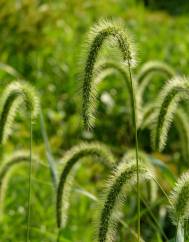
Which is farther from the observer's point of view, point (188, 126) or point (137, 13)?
point (137, 13)

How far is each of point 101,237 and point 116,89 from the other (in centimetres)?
553

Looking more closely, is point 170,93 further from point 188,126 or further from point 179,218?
point 188,126

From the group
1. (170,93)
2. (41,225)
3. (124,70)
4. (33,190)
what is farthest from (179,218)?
(33,190)

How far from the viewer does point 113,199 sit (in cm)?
199

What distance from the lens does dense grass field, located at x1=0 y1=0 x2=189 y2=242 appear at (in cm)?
241

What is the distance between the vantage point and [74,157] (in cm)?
245

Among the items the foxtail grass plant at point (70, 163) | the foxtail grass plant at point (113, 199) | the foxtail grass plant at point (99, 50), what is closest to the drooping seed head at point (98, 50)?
the foxtail grass plant at point (99, 50)

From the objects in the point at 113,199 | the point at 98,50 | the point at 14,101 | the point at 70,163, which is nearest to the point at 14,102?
the point at 14,101

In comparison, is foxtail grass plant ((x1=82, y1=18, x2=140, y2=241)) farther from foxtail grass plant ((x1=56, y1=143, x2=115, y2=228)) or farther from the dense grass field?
foxtail grass plant ((x1=56, y1=143, x2=115, y2=228))

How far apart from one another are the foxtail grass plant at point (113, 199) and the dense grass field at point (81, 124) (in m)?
0.01

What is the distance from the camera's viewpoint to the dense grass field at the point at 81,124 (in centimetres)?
241

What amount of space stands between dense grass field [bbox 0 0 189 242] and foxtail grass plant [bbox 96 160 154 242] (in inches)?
0.5

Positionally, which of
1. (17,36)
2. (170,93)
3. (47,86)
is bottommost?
(170,93)

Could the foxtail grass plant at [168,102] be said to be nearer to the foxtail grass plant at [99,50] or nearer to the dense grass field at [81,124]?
the dense grass field at [81,124]
